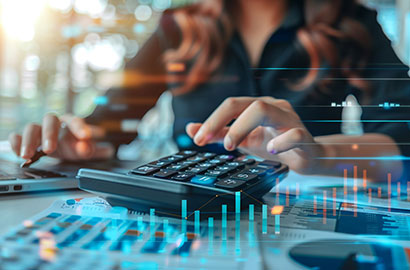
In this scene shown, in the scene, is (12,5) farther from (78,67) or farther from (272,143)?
(272,143)

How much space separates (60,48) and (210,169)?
354mm

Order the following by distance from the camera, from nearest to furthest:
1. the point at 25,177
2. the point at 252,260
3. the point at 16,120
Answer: the point at 252,260
the point at 25,177
the point at 16,120

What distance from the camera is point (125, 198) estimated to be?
0.92 feet

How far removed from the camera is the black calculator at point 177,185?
0.87 ft

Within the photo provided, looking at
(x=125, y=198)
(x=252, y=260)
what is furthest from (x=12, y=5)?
(x=252, y=260)

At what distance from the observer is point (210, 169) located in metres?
0.32

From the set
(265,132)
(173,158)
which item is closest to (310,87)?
(265,132)

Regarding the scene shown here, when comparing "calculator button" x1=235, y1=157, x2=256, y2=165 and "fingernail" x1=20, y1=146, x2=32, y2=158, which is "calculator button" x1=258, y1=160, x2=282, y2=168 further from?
"fingernail" x1=20, y1=146, x2=32, y2=158

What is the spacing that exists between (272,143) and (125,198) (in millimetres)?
180

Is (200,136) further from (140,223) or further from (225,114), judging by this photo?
(140,223)

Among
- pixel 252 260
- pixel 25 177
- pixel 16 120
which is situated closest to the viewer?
pixel 252 260

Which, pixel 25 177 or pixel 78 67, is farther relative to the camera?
pixel 78 67

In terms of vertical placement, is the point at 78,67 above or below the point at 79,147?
above

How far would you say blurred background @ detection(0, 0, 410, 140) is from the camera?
47 centimetres
